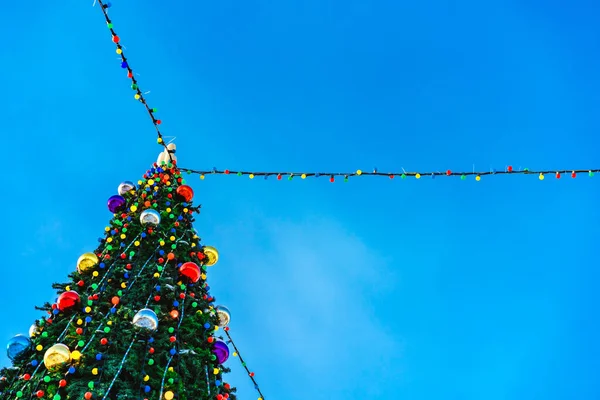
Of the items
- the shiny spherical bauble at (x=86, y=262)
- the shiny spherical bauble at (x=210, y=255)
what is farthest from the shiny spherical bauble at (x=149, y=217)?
the shiny spherical bauble at (x=210, y=255)

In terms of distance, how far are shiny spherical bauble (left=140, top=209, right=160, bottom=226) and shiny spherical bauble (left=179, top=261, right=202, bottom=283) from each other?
63cm

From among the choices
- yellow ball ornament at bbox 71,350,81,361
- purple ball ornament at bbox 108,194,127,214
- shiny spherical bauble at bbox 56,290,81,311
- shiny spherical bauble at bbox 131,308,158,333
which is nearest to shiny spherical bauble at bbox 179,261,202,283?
shiny spherical bauble at bbox 131,308,158,333

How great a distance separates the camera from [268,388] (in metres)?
22.8

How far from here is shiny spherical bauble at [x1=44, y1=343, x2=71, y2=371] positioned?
11.3ft

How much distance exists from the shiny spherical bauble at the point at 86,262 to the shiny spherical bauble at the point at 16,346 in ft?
2.49

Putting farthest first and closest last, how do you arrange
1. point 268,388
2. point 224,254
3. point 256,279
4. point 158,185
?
point 224,254
point 256,279
point 268,388
point 158,185

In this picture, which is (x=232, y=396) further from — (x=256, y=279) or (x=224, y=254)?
(x=224, y=254)

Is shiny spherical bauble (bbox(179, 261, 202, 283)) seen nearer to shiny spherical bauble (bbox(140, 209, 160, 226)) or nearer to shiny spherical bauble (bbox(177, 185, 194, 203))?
shiny spherical bauble (bbox(140, 209, 160, 226))

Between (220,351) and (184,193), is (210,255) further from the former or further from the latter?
(220,351)

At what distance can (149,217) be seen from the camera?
4.78 m

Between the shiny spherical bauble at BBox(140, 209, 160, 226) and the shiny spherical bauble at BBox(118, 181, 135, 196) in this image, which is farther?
the shiny spherical bauble at BBox(118, 181, 135, 196)

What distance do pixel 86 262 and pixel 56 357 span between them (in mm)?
1163

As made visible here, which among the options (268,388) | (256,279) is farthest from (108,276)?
(256,279)

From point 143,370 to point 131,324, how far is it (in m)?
0.43
